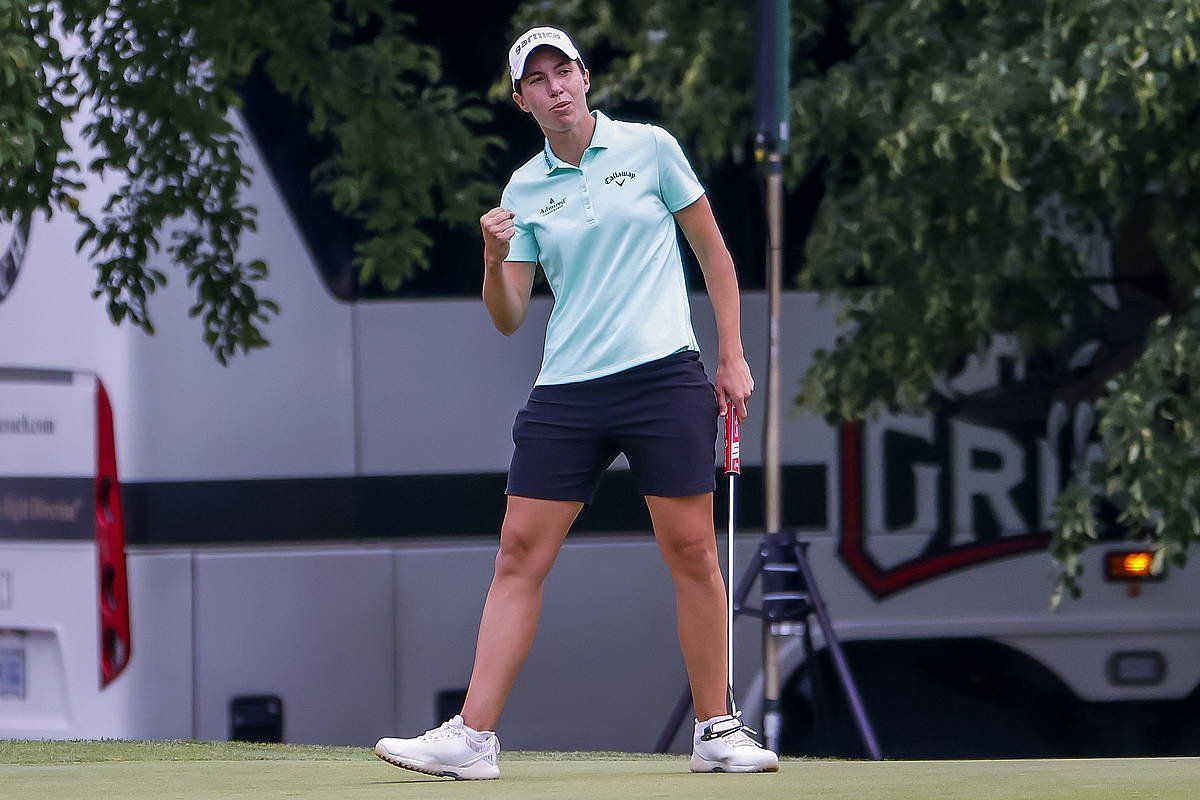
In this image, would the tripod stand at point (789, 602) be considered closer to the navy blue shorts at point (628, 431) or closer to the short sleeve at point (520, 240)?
the navy blue shorts at point (628, 431)

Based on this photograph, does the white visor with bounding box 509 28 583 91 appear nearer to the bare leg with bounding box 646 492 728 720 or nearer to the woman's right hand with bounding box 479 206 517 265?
the woman's right hand with bounding box 479 206 517 265

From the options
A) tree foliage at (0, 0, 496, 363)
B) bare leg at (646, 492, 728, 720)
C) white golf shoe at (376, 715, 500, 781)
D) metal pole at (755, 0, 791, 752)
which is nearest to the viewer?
white golf shoe at (376, 715, 500, 781)

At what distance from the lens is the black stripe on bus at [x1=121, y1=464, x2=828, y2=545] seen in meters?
6.66

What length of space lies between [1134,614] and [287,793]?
12.9 ft

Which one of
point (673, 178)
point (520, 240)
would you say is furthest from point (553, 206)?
point (673, 178)

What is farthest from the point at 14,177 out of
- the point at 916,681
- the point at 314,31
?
the point at 916,681

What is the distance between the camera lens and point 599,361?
4.09 metres

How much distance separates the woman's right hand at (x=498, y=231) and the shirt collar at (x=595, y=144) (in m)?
0.19

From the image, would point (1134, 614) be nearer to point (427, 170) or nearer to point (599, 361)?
point (427, 170)

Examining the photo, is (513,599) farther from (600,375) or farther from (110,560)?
(110,560)

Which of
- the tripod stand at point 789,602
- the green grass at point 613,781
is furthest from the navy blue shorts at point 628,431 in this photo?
the tripod stand at point 789,602

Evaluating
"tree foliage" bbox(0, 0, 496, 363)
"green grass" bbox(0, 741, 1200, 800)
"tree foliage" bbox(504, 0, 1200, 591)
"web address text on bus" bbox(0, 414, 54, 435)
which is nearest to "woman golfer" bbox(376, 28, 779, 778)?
"green grass" bbox(0, 741, 1200, 800)

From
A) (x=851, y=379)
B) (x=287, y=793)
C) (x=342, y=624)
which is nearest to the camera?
(x=287, y=793)

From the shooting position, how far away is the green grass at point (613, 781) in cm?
368
